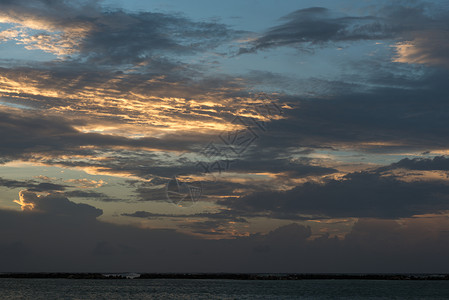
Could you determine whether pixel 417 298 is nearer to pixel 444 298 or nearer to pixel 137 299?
pixel 444 298

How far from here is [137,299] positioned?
119375mm

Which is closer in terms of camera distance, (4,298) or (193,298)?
(4,298)

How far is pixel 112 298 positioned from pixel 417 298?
81.9m

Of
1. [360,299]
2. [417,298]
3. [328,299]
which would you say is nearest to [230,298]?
[328,299]

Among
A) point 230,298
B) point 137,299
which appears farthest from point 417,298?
point 137,299

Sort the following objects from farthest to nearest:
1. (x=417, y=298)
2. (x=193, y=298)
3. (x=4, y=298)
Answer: (x=417, y=298)
(x=193, y=298)
(x=4, y=298)

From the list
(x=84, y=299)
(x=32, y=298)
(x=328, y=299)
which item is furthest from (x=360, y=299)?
(x=32, y=298)

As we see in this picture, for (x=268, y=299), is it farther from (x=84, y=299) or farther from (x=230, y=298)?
(x=84, y=299)

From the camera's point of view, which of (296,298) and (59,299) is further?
(296,298)

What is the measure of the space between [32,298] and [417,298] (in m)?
100

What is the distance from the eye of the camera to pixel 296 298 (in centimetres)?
12506

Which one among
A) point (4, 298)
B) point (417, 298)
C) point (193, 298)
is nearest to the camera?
point (4, 298)

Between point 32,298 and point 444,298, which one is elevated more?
point 32,298

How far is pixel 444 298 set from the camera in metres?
135
